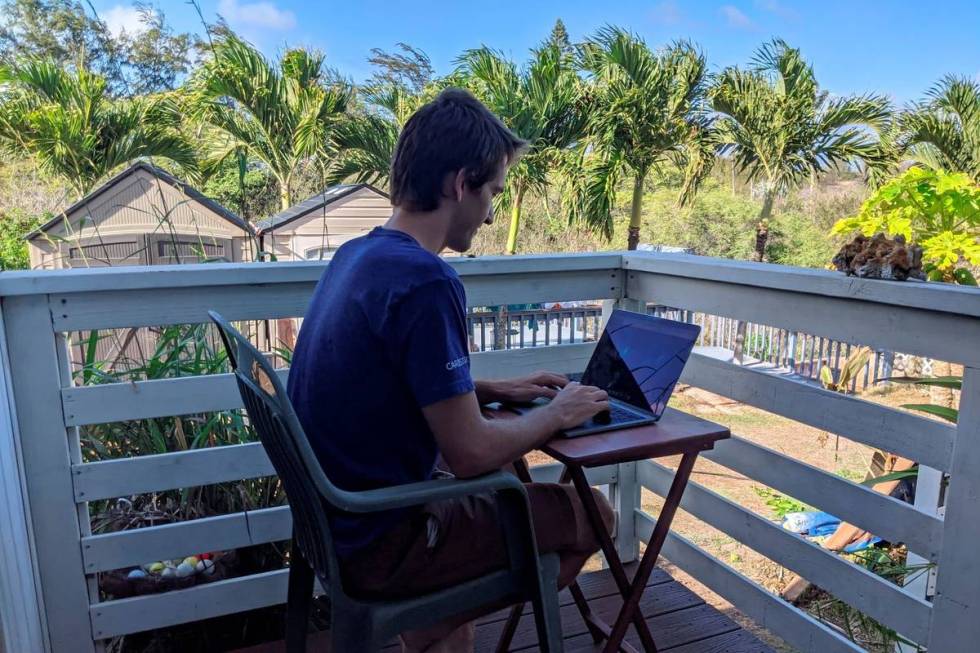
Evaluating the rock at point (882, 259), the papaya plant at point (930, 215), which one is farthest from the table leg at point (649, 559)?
the papaya plant at point (930, 215)

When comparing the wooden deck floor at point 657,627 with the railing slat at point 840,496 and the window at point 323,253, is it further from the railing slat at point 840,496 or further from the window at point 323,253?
the window at point 323,253

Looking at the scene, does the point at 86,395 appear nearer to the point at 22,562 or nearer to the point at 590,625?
the point at 22,562

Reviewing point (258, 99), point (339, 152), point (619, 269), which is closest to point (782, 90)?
point (339, 152)

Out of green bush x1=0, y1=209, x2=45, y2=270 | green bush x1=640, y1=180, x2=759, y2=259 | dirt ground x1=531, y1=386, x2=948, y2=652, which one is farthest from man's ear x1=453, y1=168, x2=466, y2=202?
green bush x1=640, y1=180, x2=759, y2=259

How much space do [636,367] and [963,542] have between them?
28.5 inches

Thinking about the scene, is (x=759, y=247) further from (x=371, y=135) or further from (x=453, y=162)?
(x=453, y=162)

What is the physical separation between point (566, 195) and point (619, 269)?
882 centimetres

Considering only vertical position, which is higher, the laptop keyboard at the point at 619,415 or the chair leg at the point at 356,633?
the laptop keyboard at the point at 619,415

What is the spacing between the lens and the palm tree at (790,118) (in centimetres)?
1048

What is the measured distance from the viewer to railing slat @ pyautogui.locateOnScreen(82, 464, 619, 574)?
1.79 m

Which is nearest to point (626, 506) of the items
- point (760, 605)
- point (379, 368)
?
point (760, 605)

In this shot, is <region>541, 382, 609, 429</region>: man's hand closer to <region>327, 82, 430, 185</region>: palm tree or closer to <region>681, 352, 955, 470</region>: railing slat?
<region>681, 352, 955, 470</region>: railing slat

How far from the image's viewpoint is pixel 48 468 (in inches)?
67.6

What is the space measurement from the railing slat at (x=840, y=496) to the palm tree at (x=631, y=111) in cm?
906
